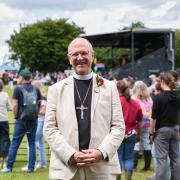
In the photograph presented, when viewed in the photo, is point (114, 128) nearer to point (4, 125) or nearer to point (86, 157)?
point (86, 157)

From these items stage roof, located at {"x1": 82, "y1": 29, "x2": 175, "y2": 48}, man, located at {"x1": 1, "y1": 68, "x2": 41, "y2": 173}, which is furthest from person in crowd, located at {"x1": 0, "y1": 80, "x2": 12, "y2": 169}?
stage roof, located at {"x1": 82, "y1": 29, "x2": 175, "y2": 48}

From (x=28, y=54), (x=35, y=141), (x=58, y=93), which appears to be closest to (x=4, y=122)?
(x=35, y=141)

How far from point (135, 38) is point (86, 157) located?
63.6 ft

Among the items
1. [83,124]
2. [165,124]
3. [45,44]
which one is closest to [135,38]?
→ [165,124]

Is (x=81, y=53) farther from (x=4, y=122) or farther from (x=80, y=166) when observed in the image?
(x=4, y=122)

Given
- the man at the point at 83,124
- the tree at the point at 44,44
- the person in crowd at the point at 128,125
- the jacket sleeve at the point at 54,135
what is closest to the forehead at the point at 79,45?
the man at the point at 83,124

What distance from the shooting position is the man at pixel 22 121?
424 inches

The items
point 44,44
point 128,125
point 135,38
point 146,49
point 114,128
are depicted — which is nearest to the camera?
point 114,128

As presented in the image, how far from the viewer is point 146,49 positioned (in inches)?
957

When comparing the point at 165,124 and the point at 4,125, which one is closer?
the point at 165,124

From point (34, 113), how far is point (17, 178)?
124 centimetres

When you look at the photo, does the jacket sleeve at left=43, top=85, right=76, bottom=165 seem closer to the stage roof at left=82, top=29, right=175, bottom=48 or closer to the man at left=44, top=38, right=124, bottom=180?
the man at left=44, top=38, right=124, bottom=180

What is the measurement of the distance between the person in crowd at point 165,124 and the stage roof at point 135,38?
42.4 feet

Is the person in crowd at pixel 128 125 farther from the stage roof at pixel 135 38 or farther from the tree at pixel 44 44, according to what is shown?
the tree at pixel 44 44
